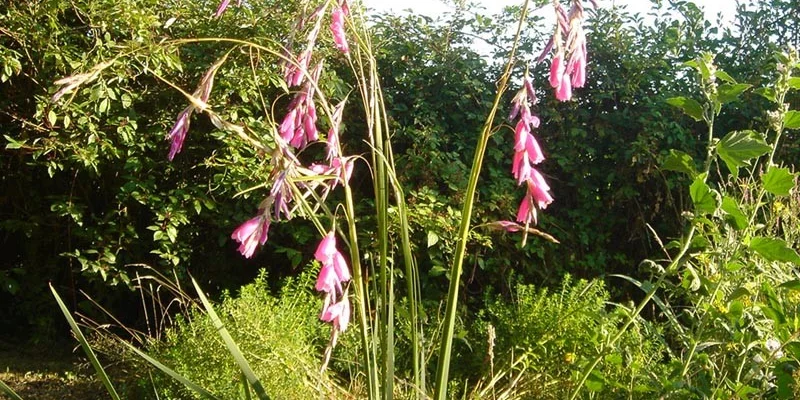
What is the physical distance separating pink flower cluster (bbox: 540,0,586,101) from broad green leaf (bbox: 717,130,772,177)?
2.31 feet

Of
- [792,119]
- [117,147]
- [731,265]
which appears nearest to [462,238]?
[731,265]

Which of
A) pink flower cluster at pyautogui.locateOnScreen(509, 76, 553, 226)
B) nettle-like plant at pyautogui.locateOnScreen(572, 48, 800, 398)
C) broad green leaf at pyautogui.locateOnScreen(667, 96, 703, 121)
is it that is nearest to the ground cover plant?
nettle-like plant at pyautogui.locateOnScreen(572, 48, 800, 398)

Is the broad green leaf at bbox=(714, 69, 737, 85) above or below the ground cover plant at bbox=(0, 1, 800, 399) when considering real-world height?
above

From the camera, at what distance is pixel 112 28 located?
3838 mm

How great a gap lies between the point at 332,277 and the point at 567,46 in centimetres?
52

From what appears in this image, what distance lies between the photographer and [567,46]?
128 centimetres

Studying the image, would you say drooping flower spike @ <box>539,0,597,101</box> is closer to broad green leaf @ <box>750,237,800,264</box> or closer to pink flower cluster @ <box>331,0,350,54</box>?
pink flower cluster @ <box>331,0,350,54</box>

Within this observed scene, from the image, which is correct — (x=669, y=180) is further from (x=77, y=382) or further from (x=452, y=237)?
(x=77, y=382)

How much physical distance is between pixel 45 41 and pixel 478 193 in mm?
2092

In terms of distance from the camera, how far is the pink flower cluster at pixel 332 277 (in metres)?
1.38

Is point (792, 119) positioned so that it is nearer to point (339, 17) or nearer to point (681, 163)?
point (681, 163)

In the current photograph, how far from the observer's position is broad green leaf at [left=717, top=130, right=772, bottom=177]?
6.19 feet

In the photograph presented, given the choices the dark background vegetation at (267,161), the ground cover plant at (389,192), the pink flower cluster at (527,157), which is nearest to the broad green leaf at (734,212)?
the ground cover plant at (389,192)

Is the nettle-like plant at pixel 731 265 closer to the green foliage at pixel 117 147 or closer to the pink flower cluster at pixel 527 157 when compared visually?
the pink flower cluster at pixel 527 157
